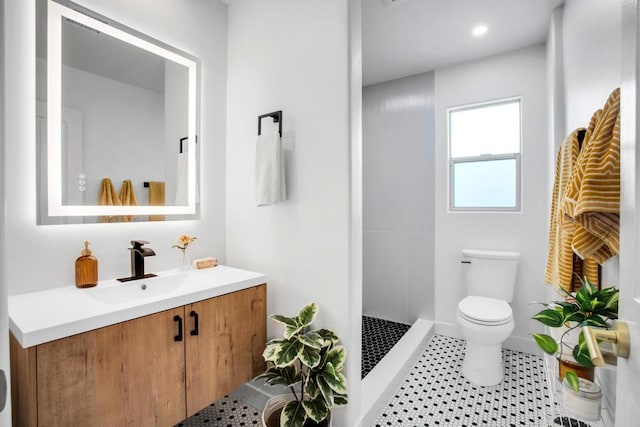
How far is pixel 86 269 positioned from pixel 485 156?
3.03 m

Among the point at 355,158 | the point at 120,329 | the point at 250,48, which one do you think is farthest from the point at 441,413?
the point at 250,48

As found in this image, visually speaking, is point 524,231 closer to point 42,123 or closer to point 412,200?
point 412,200

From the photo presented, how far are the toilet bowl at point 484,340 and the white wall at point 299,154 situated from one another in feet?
3.38

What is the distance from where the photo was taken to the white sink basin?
1.42 meters

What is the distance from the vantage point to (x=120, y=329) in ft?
3.72

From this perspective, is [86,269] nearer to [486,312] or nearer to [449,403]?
[449,403]

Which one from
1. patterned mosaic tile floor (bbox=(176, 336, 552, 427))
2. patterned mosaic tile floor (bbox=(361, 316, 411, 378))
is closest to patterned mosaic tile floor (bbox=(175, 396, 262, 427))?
patterned mosaic tile floor (bbox=(176, 336, 552, 427))

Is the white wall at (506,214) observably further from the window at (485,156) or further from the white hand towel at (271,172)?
the white hand towel at (271,172)

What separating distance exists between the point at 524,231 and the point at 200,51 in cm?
282

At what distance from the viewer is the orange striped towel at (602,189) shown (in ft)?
2.96

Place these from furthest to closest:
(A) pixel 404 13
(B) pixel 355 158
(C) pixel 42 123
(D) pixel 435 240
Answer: (D) pixel 435 240 → (A) pixel 404 13 → (B) pixel 355 158 → (C) pixel 42 123

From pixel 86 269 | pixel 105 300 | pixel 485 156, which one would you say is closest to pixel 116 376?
pixel 105 300

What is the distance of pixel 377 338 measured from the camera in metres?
2.78

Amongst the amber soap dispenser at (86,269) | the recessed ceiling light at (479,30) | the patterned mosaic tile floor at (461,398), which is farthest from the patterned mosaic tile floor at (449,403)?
the recessed ceiling light at (479,30)
